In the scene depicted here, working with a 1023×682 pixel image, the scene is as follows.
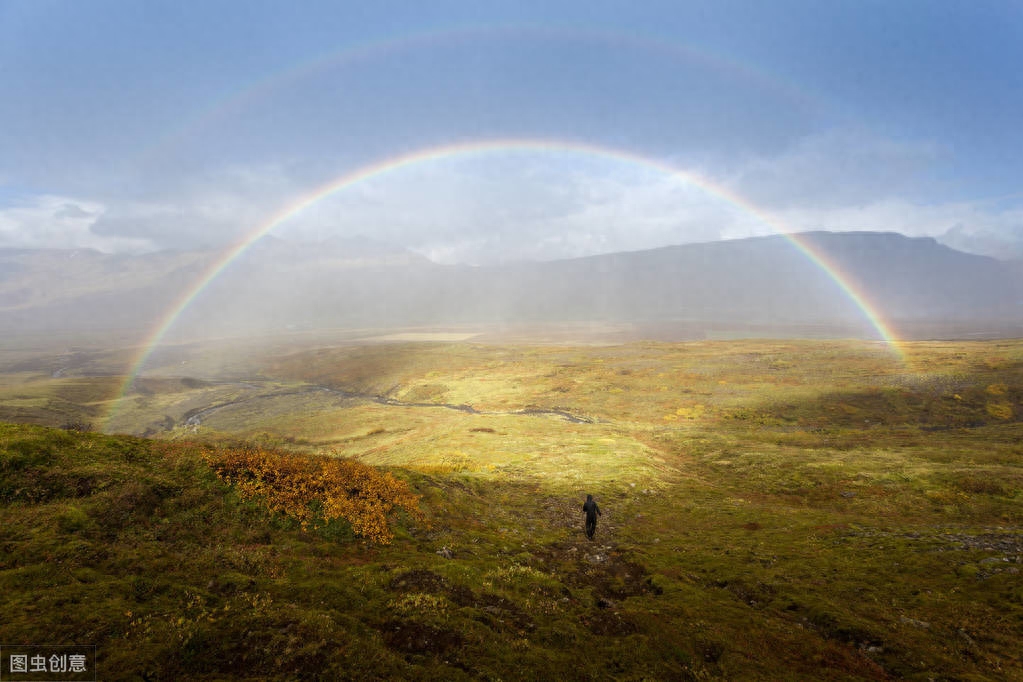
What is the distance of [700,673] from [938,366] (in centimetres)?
10499

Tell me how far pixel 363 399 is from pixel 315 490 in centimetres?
8562

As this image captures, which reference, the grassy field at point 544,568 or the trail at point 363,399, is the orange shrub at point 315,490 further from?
the trail at point 363,399

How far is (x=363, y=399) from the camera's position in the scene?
99062mm

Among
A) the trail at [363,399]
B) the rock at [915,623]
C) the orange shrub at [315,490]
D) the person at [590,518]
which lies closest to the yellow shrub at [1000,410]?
the trail at [363,399]

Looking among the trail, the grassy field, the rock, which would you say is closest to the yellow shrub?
the grassy field

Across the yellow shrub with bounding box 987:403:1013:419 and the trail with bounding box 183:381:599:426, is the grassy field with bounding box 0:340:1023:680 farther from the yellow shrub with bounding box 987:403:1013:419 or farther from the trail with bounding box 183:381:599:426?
the trail with bounding box 183:381:599:426

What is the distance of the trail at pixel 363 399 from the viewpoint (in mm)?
72875

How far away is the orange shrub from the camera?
16.4 meters

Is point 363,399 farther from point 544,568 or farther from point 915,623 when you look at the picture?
point 915,623

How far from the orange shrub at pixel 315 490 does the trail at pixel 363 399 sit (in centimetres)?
4934

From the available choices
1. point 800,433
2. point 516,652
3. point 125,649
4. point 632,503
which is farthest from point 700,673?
point 800,433

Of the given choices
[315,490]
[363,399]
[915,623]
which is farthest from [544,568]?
[363,399]

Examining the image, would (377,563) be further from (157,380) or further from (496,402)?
(157,380)

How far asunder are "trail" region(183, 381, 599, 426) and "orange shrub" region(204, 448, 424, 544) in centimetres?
4934
